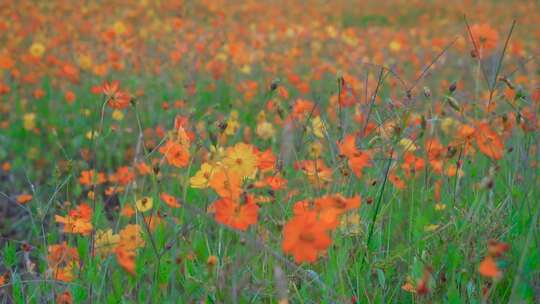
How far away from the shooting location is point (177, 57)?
3.47 metres

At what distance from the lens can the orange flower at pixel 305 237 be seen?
0.93 m

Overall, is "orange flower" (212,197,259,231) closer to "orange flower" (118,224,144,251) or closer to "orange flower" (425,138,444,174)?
"orange flower" (118,224,144,251)

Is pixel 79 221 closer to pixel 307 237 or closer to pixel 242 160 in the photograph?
pixel 242 160

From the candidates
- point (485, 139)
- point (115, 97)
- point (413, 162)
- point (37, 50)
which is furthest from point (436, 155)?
point (37, 50)

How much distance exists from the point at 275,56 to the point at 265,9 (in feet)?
14.9

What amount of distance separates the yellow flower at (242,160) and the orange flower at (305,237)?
0.43 m

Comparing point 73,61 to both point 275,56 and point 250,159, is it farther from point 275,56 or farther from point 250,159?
point 250,159

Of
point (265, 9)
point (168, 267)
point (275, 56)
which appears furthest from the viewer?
point (265, 9)

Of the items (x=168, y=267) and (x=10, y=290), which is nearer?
(x=168, y=267)

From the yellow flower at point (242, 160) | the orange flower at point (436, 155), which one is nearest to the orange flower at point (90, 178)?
the yellow flower at point (242, 160)

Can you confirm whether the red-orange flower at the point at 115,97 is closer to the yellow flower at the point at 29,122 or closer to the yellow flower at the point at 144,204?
the yellow flower at the point at 144,204

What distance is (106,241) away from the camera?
1.50 metres

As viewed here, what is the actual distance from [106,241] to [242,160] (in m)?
0.43

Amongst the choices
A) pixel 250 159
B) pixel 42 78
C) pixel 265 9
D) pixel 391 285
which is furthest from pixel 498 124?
pixel 265 9
